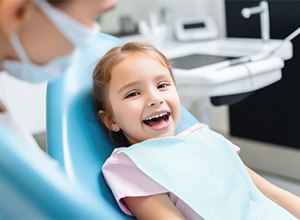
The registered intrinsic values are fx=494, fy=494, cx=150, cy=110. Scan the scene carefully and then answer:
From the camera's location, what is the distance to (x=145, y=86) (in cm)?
124

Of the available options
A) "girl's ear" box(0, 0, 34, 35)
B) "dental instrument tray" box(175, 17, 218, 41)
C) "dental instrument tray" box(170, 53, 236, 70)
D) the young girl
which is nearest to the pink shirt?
the young girl

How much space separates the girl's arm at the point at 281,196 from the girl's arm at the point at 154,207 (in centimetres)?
35

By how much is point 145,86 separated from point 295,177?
1.71 meters

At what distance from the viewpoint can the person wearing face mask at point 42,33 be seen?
721 mm

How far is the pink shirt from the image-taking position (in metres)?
1.13

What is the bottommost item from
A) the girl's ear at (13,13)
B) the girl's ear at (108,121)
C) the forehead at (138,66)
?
the girl's ear at (108,121)

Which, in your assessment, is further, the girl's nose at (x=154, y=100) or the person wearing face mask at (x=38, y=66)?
the girl's nose at (x=154, y=100)

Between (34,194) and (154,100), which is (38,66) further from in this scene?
(154,100)

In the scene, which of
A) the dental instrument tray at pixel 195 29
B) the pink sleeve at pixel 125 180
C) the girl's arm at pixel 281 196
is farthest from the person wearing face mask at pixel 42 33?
the dental instrument tray at pixel 195 29

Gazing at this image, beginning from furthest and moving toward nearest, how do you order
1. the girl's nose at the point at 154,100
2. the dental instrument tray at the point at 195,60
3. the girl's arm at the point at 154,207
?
the dental instrument tray at the point at 195,60 → the girl's nose at the point at 154,100 → the girl's arm at the point at 154,207

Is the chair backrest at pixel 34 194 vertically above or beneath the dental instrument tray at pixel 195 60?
above

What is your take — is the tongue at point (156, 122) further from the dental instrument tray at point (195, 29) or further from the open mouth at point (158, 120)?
the dental instrument tray at point (195, 29)

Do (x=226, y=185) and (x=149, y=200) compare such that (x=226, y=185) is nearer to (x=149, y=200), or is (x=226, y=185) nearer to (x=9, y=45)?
(x=149, y=200)

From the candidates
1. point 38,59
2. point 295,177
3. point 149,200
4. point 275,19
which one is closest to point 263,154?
point 295,177
